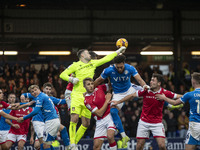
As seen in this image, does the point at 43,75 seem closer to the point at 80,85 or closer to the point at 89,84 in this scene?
the point at 80,85

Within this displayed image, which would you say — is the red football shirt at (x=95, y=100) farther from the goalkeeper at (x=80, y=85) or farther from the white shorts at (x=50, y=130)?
the white shorts at (x=50, y=130)

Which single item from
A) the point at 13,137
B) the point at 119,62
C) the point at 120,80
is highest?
the point at 119,62

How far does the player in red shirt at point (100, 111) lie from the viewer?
1148cm

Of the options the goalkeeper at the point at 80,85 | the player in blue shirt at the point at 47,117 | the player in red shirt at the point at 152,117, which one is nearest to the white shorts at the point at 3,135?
the player in blue shirt at the point at 47,117

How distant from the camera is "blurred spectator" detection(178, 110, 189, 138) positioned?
2044 cm

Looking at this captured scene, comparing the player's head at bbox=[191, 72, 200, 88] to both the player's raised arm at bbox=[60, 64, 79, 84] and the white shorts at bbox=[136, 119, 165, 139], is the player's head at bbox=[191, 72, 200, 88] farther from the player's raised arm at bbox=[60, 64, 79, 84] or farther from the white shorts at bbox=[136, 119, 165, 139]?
the player's raised arm at bbox=[60, 64, 79, 84]

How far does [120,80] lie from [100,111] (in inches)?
44.2

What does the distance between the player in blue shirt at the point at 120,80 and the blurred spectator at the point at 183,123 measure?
8.98 meters

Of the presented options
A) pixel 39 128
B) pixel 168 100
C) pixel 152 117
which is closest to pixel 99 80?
pixel 152 117

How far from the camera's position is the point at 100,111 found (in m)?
11.5

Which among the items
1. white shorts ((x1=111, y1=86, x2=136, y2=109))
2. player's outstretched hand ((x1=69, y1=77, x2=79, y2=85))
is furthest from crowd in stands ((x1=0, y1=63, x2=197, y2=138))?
white shorts ((x1=111, y1=86, x2=136, y2=109))

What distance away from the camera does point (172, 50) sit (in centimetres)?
2531

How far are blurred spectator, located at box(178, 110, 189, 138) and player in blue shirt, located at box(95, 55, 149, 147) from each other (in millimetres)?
8981

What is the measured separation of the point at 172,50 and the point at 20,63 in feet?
29.5
